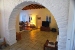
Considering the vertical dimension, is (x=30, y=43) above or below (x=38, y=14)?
below

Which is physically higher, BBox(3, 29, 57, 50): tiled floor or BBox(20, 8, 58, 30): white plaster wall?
BBox(20, 8, 58, 30): white plaster wall

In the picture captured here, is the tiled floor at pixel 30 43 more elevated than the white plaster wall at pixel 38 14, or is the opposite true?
the white plaster wall at pixel 38 14

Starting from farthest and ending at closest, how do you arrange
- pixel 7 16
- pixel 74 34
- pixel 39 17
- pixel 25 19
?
1. pixel 25 19
2. pixel 39 17
3. pixel 7 16
4. pixel 74 34

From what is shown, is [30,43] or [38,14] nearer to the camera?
[30,43]

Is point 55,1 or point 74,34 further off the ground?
point 55,1

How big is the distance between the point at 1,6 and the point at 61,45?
4256 mm

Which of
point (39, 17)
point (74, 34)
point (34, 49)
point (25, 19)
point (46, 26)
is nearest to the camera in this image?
point (74, 34)

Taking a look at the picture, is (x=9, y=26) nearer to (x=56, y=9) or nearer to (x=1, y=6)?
(x=1, y=6)

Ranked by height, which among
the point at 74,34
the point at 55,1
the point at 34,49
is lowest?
the point at 34,49

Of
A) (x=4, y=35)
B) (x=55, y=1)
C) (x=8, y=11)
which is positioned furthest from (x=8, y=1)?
(x=55, y=1)

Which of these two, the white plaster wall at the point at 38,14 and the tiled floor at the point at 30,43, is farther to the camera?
the white plaster wall at the point at 38,14

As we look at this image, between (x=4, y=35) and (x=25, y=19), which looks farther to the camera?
(x=25, y=19)

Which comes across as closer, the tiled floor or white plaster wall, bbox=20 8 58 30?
the tiled floor

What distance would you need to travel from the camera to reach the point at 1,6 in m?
5.75
